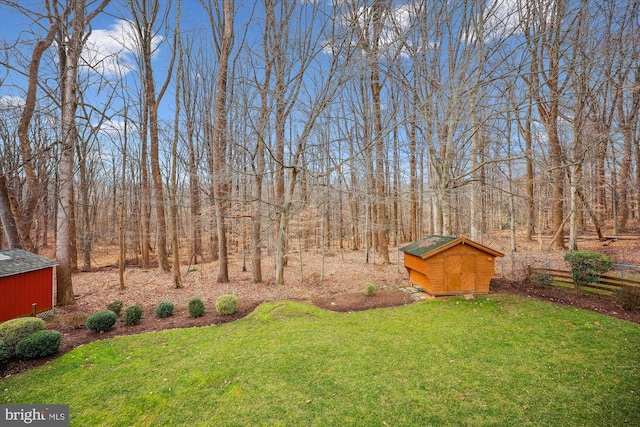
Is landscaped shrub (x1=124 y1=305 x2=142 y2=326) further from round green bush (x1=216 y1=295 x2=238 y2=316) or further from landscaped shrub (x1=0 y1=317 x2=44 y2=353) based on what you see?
round green bush (x1=216 y1=295 x2=238 y2=316)

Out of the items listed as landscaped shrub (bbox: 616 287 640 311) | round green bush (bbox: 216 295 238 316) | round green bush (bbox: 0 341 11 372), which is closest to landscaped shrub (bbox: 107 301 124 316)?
round green bush (bbox: 0 341 11 372)

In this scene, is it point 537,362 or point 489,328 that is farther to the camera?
point 489,328

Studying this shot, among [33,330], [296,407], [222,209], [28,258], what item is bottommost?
[296,407]

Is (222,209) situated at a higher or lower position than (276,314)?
higher

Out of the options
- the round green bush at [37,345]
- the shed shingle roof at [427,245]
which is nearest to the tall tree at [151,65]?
the round green bush at [37,345]

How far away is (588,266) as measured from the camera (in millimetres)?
8266

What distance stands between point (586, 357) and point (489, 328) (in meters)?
1.64

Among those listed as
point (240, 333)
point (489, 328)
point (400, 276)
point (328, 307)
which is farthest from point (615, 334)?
point (240, 333)

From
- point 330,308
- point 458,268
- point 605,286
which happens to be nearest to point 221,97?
point 330,308

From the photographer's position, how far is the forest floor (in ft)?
23.3

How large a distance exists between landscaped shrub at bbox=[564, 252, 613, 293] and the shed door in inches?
128

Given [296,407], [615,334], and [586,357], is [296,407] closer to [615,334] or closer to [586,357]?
[586,357]

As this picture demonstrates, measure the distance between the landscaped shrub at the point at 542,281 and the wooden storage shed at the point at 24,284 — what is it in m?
15.4

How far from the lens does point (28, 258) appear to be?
810 cm
